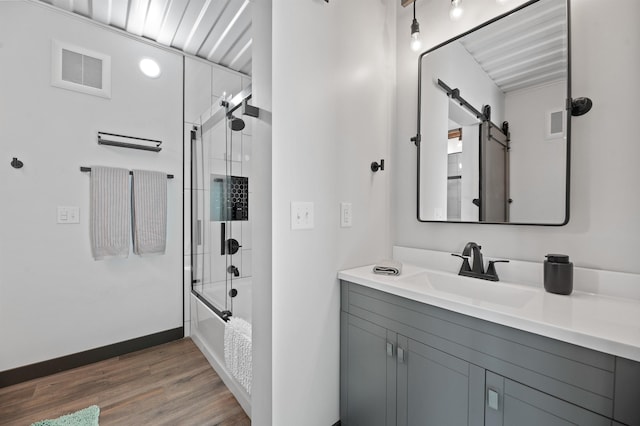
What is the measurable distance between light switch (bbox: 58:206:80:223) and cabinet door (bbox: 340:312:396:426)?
2184 millimetres

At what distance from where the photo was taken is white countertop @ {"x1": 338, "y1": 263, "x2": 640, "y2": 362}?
0.67m

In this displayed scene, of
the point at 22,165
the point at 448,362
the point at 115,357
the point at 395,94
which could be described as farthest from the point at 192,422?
the point at 395,94

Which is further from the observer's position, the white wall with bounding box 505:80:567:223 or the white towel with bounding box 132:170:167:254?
the white towel with bounding box 132:170:167:254

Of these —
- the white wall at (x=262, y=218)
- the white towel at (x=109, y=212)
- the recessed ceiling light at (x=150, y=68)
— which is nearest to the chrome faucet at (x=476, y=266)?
the white wall at (x=262, y=218)

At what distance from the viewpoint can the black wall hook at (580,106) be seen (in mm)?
1041

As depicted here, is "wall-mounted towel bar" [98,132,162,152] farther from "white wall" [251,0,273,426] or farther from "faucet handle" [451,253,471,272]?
"faucet handle" [451,253,471,272]

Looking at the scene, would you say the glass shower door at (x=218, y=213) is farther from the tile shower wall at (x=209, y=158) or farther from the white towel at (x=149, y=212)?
the white towel at (x=149, y=212)

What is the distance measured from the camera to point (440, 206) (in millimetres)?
1500

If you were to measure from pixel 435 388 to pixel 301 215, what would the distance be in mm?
860

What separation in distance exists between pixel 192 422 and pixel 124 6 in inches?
114

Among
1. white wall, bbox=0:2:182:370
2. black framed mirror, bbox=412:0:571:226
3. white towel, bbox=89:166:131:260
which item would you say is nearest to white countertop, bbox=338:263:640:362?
black framed mirror, bbox=412:0:571:226

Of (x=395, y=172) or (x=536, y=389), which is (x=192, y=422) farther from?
(x=395, y=172)

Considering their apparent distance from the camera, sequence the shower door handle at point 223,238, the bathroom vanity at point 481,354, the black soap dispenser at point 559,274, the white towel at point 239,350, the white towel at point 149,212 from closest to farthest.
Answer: the bathroom vanity at point 481,354
the black soap dispenser at point 559,274
the white towel at point 239,350
the shower door handle at point 223,238
the white towel at point 149,212

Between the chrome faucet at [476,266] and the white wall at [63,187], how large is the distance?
2421mm
